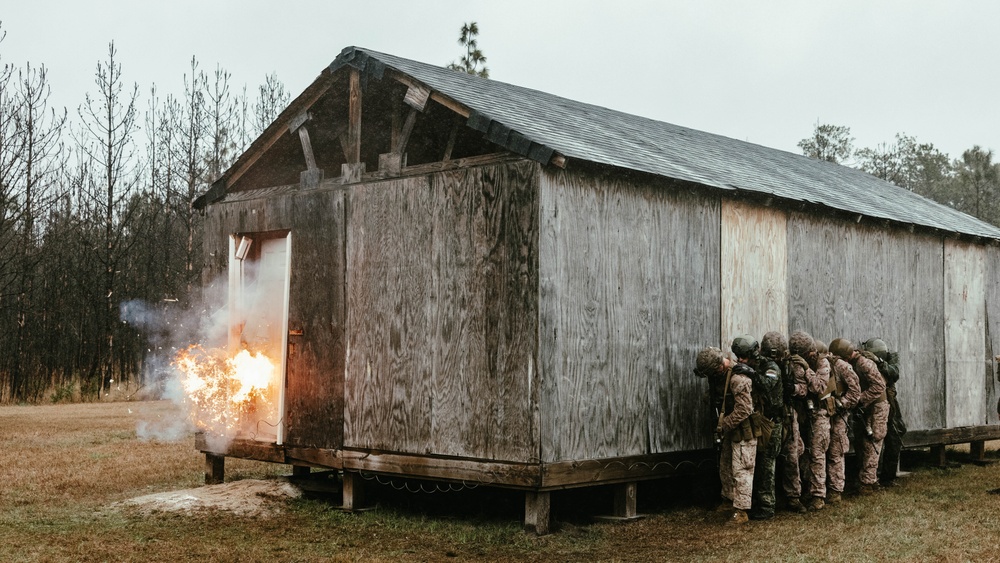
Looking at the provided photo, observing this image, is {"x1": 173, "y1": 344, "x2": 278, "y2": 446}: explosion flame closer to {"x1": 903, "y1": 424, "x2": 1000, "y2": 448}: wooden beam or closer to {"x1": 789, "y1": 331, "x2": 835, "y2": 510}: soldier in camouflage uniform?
{"x1": 789, "y1": 331, "x2": 835, "y2": 510}: soldier in camouflage uniform

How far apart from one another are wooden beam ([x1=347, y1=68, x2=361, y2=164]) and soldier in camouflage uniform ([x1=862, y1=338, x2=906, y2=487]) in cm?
691

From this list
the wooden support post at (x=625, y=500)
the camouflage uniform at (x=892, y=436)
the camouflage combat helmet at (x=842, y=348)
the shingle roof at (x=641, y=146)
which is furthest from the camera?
the camouflage uniform at (x=892, y=436)

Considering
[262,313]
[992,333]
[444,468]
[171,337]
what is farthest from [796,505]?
[171,337]

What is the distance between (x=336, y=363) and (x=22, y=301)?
2174cm

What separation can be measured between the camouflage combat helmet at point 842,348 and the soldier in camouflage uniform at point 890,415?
1.30 ft

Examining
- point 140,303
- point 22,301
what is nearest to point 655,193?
point 22,301

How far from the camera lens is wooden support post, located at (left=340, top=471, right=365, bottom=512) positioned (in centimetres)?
1135

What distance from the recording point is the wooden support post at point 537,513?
32.0 feet

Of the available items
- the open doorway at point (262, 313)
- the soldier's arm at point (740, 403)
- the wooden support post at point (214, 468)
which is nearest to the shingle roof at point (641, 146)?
the soldier's arm at point (740, 403)

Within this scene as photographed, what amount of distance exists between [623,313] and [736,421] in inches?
64.2

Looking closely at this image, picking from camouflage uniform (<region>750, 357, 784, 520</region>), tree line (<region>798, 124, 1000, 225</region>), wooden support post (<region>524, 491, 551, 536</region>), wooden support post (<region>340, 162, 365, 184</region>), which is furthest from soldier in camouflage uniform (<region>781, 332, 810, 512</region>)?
tree line (<region>798, 124, 1000, 225</region>)

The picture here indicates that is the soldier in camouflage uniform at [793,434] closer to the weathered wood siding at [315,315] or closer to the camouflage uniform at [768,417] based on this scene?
the camouflage uniform at [768,417]

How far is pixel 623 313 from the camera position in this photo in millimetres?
10609

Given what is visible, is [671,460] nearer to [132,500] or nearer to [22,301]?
[132,500]
